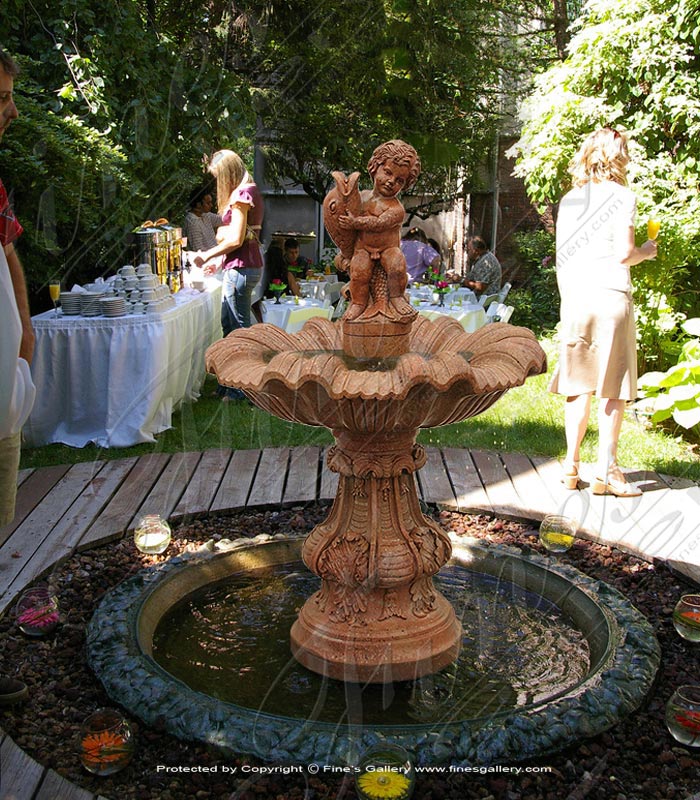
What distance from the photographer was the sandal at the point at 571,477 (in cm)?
475

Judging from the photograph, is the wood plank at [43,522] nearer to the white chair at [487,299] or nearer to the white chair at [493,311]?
the white chair at [493,311]

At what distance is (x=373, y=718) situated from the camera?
2590 millimetres

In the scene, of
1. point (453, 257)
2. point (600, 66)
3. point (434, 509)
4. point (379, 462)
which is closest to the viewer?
point (379, 462)

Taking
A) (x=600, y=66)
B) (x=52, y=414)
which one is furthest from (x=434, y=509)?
(x=600, y=66)

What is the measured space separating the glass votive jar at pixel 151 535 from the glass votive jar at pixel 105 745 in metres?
1.51

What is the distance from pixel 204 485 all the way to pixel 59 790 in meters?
2.64

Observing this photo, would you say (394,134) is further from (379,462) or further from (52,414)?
(379,462)

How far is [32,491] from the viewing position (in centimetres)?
463

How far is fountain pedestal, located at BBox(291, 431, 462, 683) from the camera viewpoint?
284 cm

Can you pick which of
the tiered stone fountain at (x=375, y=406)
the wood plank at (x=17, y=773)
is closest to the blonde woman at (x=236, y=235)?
the tiered stone fountain at (x=375, y=406)

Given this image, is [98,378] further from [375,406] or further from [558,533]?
[375,406]

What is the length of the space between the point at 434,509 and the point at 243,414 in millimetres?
2528

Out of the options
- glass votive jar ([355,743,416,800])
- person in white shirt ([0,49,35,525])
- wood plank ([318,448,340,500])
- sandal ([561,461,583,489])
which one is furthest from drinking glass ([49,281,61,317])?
glass votive jar ([355,743,416,800])

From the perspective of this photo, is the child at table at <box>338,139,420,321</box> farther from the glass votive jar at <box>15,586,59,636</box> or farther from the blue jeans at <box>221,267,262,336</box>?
the blue jeans at <box>221,267,262,336</box>
